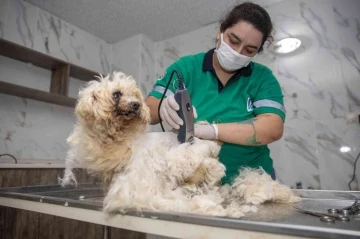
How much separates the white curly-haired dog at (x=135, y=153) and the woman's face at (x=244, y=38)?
0.46 meters

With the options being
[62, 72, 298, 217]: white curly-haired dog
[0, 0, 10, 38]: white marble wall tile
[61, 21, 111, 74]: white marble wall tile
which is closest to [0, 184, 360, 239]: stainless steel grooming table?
[62, 72, 298, 217]: white curly-haired dog

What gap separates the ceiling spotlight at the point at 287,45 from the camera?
2094mm

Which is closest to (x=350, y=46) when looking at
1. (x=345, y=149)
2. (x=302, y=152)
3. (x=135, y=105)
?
(x=345, y=149)

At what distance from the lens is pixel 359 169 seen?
Result: 6.21 feet

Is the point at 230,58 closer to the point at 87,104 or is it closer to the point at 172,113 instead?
the point at 172,113

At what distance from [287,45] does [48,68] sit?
7.20ft

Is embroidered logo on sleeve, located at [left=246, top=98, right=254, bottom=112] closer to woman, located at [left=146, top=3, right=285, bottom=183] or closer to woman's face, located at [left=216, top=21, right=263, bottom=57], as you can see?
woman, located at [left=146, top=3, right=285, bottom=183]

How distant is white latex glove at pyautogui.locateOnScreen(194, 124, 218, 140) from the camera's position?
2.45ft

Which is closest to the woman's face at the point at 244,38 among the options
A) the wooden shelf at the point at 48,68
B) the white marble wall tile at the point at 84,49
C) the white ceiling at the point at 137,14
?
the white ceiling at the point at 137,14

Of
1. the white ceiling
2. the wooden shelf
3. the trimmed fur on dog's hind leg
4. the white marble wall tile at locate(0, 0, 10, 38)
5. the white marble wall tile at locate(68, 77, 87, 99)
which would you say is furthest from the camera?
the white marble wall tile at locate(68, 77, 87, 99)

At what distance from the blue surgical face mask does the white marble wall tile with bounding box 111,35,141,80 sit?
6.43 ft

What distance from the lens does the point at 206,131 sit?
2.47 feet

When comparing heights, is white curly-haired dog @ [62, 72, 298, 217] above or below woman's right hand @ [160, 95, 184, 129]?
below

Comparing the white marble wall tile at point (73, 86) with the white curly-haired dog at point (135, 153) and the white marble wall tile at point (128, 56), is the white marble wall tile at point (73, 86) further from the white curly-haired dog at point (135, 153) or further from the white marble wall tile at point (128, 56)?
the white curly-haired dog at point (135, 153)
